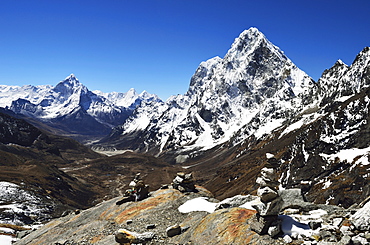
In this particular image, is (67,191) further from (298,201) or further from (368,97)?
(368,97)

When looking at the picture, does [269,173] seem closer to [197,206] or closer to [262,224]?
[262,224]

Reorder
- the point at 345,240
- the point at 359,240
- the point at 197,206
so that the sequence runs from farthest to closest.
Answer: the point at 197,206 → the point at 345,240 → the point at 359,240

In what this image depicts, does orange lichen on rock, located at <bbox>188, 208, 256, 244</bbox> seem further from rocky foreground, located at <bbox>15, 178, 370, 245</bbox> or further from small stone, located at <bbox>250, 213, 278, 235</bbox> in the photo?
small stone, located at <bbox>250, 213, 278, 235</bbox>

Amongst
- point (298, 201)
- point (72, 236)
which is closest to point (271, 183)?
point (298, 201)

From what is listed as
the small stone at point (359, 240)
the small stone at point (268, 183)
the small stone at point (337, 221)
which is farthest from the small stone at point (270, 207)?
the small stone at point (359, 240)

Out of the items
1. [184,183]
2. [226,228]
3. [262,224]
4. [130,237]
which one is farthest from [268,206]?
[184,183]

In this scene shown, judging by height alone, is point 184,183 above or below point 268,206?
above
